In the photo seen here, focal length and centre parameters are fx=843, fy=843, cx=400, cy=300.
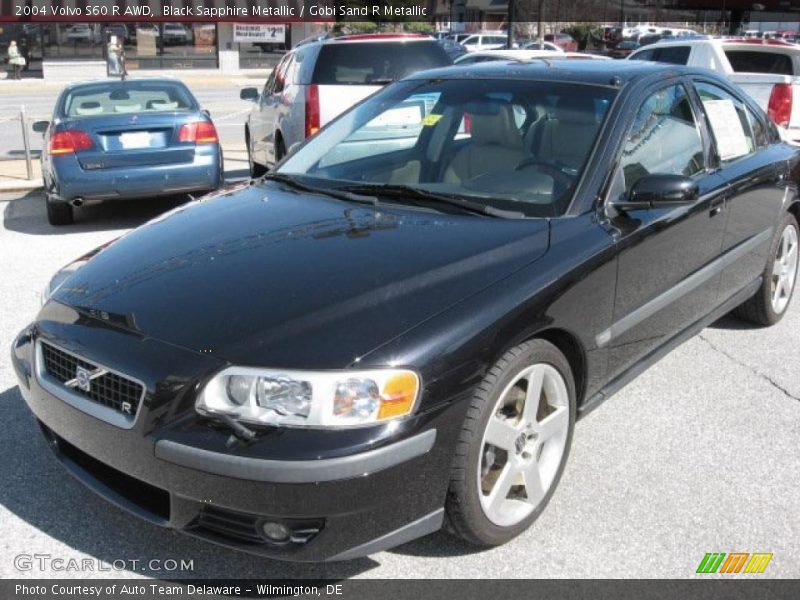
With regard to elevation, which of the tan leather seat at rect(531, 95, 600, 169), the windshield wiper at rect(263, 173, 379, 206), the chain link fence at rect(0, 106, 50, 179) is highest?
the tan leather seat at rect(531, 95, 600, 169)

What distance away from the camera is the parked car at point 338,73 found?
8445 mm

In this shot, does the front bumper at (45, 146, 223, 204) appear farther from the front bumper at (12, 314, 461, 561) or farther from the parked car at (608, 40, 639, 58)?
the parked car at (608, 40, 639, 58)

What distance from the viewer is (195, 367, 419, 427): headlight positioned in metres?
2.46

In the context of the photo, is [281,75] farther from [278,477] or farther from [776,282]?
[278,477]

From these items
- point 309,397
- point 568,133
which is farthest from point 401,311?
point 568,133

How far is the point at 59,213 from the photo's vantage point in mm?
8406

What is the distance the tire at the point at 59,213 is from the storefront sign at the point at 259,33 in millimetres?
29122

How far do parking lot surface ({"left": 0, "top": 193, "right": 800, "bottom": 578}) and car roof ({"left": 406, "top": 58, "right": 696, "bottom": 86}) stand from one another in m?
1.60

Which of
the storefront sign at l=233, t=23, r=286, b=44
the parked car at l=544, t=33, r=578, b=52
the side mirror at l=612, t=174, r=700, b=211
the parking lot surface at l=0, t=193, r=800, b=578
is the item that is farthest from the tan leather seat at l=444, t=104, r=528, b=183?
the parked car at l=544, t=33, r=578, b=52

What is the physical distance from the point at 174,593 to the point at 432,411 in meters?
1.05

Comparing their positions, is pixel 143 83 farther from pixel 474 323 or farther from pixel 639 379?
pixel 474 323

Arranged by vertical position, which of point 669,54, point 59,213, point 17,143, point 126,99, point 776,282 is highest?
point 669,54
